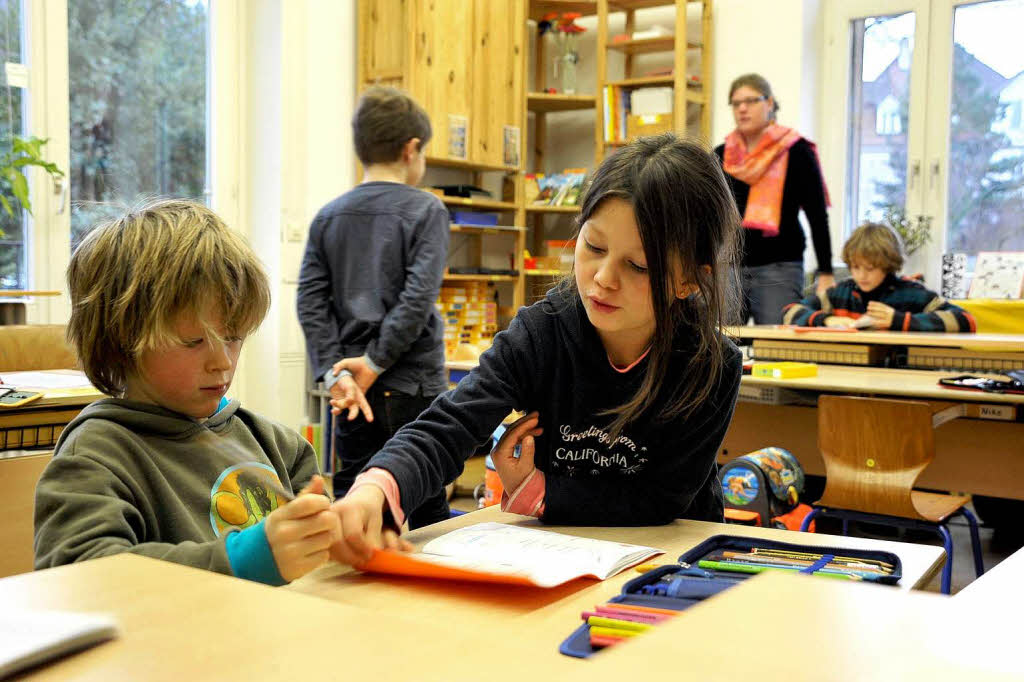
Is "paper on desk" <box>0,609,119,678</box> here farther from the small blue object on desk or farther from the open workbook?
the small blue object on desk

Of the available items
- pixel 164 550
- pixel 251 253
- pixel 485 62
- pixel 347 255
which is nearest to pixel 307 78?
pixel 485 62

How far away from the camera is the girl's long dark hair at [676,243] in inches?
53.6

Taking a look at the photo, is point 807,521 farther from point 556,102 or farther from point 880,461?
point 556,102

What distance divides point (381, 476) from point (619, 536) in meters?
0.33

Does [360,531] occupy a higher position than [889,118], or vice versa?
[889,118]

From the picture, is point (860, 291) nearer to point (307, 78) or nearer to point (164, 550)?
point (307, 78)

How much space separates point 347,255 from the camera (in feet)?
8.96

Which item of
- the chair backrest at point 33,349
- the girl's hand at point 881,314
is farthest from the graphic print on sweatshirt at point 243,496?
the girl's hand at point 881,314

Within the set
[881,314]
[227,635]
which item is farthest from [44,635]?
[881,314]

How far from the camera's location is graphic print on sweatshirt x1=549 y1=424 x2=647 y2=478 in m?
1.39

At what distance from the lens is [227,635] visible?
54 cm

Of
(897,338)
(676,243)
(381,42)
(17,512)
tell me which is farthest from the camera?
(381,42)

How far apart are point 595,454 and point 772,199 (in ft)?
12.5

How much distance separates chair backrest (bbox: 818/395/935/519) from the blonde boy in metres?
2.03
